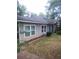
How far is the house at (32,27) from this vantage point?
158cm

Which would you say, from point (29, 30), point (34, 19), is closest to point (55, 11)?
point (34, 19)

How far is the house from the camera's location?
1.58 m

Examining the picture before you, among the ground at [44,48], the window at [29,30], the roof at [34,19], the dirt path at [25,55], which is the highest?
the roof at [34,19]

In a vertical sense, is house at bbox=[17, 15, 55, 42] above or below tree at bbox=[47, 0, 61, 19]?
below

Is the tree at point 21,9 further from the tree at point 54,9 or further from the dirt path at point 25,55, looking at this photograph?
the dirt path at point 25,55

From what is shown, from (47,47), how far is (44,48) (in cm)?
4

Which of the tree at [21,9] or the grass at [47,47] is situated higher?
the tree at [21,9]

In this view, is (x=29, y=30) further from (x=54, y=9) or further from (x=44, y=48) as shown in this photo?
(x=54, y=9)

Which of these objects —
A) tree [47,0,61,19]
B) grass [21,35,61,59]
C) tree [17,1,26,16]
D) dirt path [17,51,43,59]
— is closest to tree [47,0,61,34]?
tree [47,0,61,19]

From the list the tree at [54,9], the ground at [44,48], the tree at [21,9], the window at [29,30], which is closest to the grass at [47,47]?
the ground at [44,48]

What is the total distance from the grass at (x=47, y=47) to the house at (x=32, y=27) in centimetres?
8

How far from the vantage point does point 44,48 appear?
1578mm

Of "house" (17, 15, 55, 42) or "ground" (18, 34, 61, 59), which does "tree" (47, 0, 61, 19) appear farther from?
"ground" (18, 34, 61, 59)
